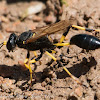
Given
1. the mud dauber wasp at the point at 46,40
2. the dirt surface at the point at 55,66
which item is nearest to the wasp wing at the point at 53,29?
the mud dauber wasp at the point at 46,40

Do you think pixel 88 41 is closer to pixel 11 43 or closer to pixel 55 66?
pixel 55 66

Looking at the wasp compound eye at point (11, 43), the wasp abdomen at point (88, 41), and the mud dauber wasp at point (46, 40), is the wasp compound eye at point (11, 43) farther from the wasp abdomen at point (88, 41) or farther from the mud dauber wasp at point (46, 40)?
the wasp abdomen at point (88, 41)

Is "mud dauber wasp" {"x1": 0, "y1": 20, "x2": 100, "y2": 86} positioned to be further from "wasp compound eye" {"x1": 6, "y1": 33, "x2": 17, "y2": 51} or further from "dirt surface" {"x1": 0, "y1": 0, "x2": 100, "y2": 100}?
"dirt surface" {"x1": 0, "y1": 0, "x2": 100, "y2": 100}

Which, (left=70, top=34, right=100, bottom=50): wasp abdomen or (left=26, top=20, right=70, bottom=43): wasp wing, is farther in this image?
(left=26, top=20, right=70, bottom=43): wasp wing

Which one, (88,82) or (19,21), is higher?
(19,21)

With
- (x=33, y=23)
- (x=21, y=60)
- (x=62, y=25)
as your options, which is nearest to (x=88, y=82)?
(x=62, y=25)

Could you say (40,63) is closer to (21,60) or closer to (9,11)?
(21,60)

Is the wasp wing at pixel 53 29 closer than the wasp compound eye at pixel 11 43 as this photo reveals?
Yes

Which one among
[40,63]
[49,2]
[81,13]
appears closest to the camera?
[40,63]

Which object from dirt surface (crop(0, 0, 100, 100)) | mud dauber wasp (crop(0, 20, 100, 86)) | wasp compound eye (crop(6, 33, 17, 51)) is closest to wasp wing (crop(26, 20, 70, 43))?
mud dauber wasp (crop(0, 20, 100, 86))
